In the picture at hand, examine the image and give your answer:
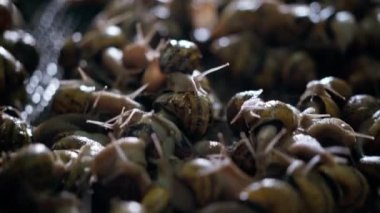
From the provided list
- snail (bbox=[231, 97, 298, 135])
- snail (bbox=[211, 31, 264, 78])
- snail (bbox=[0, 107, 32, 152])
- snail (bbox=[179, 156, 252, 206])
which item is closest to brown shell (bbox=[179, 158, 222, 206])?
snail (bbox=[179, 156, 252, 206])

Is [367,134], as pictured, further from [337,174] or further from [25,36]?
[25,36]

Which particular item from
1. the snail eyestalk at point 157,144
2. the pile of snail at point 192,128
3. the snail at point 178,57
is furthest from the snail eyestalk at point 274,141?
the snail at point 178,57

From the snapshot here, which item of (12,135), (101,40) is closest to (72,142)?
(12,135)

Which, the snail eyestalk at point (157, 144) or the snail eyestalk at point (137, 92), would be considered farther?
the snail eyestalk at point (137, 92)

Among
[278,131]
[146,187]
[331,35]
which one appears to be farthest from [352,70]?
[146,187]

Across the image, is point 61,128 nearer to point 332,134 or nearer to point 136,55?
point 136,55

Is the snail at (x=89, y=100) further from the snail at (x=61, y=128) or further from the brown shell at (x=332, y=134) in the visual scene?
the brown shell at (x=332, y=134)

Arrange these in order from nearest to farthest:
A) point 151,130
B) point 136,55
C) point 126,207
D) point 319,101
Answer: point 126,207, point 151,130, point 319,101, point 136,55

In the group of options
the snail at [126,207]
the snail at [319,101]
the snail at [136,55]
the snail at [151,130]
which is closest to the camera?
the snail at [126,207]

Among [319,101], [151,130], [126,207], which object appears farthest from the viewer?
[319,101]
